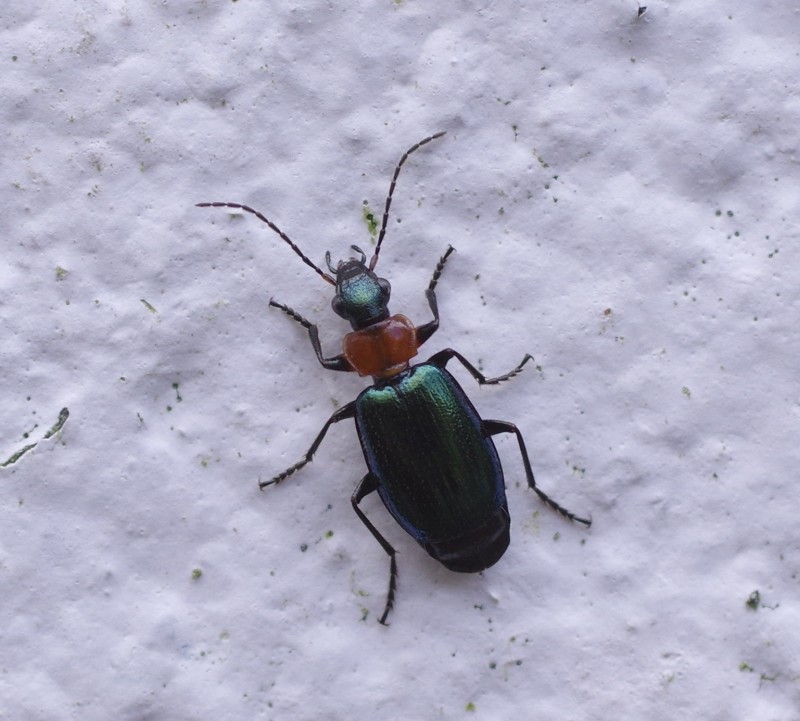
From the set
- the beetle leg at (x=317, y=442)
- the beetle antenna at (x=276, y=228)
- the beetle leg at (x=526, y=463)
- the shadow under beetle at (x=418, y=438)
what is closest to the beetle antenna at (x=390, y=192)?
the shadow under beetle at (x=418, y=438)

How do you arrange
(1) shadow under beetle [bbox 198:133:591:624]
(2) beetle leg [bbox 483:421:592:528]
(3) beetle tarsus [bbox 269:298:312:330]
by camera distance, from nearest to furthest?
(1) shadow under beetle [bbox 198:133:591:624] → (2) beetle leg [bbox 483:421:592:528] → (3) beetle tarsus [bbox 269:298:312:330]

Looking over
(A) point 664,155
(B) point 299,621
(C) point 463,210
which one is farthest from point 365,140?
(B) point 299,621

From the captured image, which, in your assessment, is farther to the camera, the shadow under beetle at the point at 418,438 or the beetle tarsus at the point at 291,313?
the beetle tarsus at the point at 291,313

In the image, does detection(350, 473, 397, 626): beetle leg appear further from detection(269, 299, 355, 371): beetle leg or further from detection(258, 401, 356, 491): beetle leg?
detection(269, 299, 355, 371): beetle leg

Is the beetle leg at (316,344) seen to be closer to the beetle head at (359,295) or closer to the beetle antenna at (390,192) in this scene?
the beetle head at (359,295)

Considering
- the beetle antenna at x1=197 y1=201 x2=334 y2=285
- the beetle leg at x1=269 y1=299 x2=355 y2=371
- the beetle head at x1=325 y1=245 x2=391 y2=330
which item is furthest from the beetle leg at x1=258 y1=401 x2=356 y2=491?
the beetle antenna at x1=197 y1=201 x2=334 y2=285

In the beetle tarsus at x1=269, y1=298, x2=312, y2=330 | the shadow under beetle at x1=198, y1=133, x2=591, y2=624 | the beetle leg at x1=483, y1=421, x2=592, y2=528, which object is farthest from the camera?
the beetle tarsus at x1=269, y1=298, x2=312, y2=330

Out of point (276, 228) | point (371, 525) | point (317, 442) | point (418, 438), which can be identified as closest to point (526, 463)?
point (418, 438)
